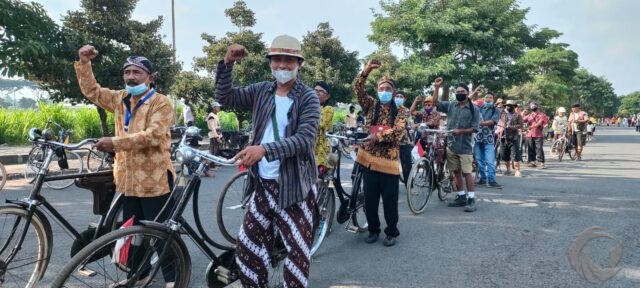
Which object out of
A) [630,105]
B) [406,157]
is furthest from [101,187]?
[630,105]

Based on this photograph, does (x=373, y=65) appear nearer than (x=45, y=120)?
Yes

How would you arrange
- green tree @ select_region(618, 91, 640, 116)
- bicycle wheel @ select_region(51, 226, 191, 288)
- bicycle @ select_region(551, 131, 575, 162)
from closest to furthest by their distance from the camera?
bicycle wheel @ select_region(51, 226, 191, 288), bicycle @ select_region(551, 131, 575, 162), green tree @ select_region(618, 91, 640, 116)

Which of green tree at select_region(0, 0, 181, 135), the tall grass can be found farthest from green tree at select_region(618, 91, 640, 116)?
green tree at select_region(0, 0, 181, 135)

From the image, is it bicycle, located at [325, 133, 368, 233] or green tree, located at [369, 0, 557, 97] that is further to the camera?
green tree, located at [369, 0, 557, 97]

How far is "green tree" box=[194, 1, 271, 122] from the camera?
16.2 meters

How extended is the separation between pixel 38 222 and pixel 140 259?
3.09ft

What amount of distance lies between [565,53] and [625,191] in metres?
33.7

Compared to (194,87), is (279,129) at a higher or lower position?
lower

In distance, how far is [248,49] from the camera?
1642cm

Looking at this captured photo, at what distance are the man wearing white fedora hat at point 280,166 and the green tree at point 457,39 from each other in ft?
60.8

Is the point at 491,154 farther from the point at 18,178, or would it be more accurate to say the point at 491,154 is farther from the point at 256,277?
the point at 18,178

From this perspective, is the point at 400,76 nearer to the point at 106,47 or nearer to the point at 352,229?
the point at 106,47

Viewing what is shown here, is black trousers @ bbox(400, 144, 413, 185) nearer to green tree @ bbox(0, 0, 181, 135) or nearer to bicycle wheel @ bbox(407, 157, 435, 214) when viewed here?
bicycle wheel @ bbox(407, 157, 435, 214)

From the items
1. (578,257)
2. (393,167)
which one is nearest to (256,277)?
(393,167)
